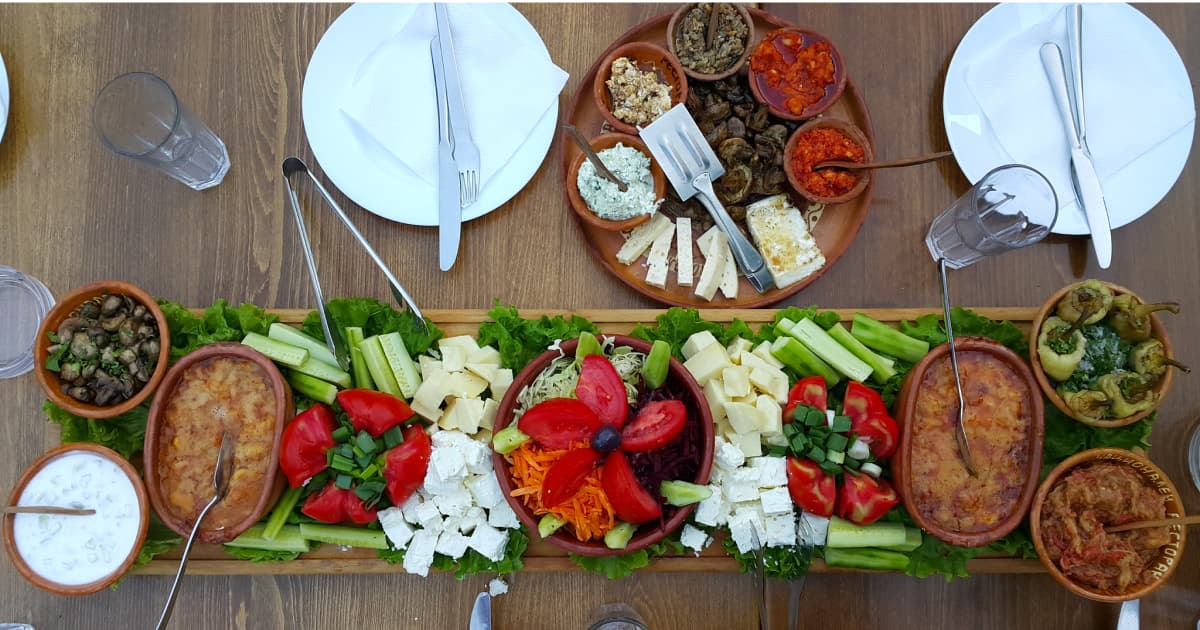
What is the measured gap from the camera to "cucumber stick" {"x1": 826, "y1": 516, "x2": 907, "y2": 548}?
6.93 ft

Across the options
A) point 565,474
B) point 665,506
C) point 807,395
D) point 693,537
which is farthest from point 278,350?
point 807,395

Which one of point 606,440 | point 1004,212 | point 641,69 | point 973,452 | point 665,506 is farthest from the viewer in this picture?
point 641,69

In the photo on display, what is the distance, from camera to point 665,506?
199 cm

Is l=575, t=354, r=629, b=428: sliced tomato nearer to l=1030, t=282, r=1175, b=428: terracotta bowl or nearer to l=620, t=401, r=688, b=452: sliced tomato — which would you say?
l=620, t=401, r=688, b=452: sliced tomato

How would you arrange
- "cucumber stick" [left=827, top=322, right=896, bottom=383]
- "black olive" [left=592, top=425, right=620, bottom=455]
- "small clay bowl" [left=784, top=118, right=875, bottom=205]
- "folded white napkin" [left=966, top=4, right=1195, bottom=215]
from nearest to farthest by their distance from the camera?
"black olive" [left=592, top=425, right=620, bottom=455] < "cucumber stick" [left=827, top=322, right=896, bottom=383] < "small clay bowl" [left=784, top=118, right=875, bottom=205] < "folded white napkin" [left=966, top=4, right=1195, bottom=215]

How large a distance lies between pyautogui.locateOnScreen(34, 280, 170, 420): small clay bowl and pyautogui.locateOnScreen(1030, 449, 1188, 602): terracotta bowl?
2616 millimetres

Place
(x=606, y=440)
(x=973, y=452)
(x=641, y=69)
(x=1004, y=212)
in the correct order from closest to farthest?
1. (x=606, y=440)
2. (x=973, y=452)
3. (x=1004, y=212)
4. (x=641, y=69)

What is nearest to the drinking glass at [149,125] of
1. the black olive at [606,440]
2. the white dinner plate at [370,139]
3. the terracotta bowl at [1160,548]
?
the white dinner plate at [370,139]

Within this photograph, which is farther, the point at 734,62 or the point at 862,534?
the point at 734,62

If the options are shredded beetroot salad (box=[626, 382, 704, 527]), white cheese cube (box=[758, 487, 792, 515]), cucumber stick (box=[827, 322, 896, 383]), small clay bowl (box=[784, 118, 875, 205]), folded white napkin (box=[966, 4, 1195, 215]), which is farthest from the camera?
folded white napkin (box=[966, 4, 1195, 215])

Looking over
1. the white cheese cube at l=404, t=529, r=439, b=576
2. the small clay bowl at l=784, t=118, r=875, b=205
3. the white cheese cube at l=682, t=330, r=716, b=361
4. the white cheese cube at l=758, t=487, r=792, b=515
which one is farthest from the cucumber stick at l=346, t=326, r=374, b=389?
the small clay bowl at l=784, t=118, r=875, b=205

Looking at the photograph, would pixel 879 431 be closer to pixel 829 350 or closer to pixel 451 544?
pixel 829 350

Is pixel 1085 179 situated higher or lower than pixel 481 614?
higher

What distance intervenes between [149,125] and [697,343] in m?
1.98
